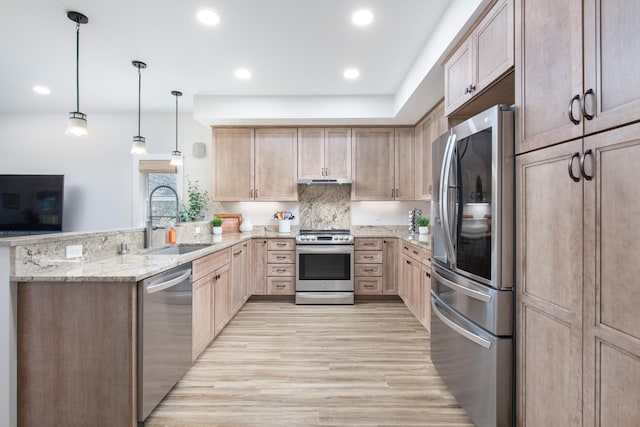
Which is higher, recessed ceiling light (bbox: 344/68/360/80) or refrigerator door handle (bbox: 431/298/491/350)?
recessed ceiling light (bbox: 344/68/360/80)

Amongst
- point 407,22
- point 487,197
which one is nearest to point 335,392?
point 487,197

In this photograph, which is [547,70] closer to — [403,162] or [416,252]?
[416,252]

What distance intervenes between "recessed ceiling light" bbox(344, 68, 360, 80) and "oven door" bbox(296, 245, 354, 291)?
2.07 m

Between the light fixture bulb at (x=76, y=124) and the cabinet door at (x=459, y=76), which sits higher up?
the cabinet door at (x=459, y=76)

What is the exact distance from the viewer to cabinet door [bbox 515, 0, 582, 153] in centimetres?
116

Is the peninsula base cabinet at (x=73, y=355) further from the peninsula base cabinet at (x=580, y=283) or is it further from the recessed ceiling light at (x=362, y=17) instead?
the recessed ceiling light at (x=362, y=17)

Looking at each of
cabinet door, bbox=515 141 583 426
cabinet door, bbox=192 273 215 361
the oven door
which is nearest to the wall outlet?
cabinet door, bbox=192 273 215 361

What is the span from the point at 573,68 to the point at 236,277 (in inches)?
131

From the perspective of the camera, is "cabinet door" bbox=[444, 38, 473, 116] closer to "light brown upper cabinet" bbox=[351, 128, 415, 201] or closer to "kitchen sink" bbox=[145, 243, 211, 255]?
"light brown upper cabinet" bbox=[351, 128, 415, 201]

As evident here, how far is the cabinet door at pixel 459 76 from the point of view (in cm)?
203

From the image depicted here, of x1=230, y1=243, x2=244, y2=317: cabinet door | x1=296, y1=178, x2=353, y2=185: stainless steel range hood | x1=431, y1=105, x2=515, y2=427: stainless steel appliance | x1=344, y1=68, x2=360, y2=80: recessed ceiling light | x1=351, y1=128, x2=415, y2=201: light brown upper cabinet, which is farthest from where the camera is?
x1=351, y1=128, x2=415, y2=201: light brown upper cabinet

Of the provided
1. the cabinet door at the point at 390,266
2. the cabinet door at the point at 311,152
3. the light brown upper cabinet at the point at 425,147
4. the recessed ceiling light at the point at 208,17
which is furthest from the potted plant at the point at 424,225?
the recessed ceiling light at the point at 208,17

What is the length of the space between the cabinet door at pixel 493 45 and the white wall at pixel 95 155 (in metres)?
3.93

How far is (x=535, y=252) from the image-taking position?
1.37 meters
